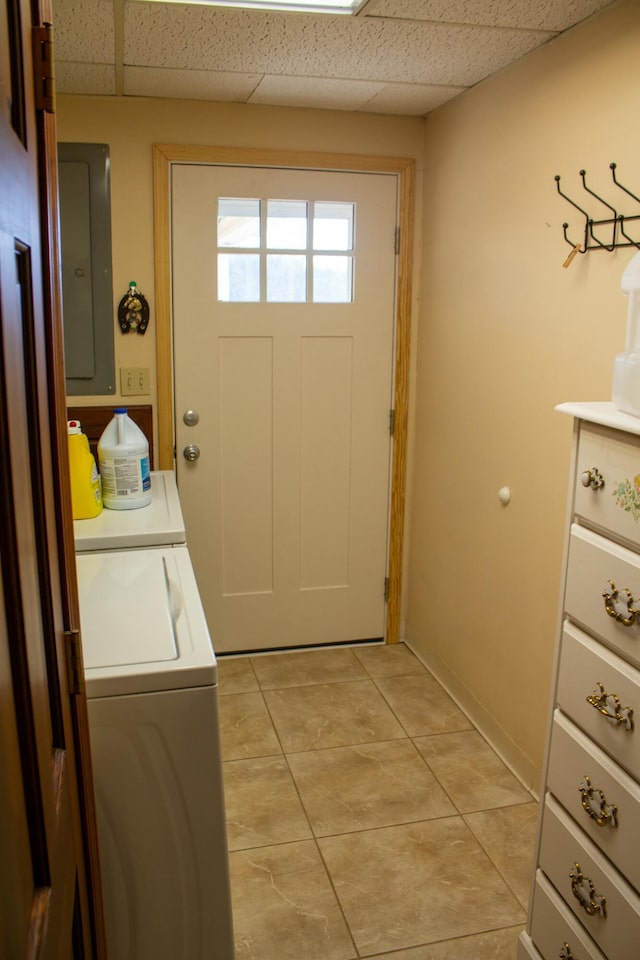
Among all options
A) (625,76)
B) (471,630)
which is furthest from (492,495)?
(625,76)

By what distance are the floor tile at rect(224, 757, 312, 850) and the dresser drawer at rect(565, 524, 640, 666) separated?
122cm

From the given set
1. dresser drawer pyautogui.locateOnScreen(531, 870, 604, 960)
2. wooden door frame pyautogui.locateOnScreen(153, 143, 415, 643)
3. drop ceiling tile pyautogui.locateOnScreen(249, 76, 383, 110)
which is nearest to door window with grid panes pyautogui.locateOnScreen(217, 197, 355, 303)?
wooden door frame pyautogui.locateOnScreen(153, 143, 415, 643)

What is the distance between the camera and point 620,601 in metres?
1.41

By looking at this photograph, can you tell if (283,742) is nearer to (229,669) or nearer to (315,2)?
(229,669)

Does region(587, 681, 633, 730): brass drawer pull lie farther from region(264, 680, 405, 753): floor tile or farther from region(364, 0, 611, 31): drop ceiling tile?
region(364, 0, 611, 31): drop ceiling tile

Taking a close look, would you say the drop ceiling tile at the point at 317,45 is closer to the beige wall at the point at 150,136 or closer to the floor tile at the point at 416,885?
the beige wall at the point at 150,136

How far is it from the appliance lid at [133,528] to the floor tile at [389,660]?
4.03ft

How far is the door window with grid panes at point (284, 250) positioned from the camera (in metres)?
3.08

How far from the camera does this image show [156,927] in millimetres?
1517

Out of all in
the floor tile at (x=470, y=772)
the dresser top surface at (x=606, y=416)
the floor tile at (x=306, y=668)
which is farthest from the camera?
the floor tile at (x=306, y=668)

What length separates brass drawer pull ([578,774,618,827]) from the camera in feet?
4.79

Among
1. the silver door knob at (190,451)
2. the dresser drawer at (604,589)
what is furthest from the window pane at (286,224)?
the dresser drawer at (604,589)

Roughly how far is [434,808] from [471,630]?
0.70m

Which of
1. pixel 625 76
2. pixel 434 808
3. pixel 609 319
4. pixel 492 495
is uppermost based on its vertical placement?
pixel 625 76
